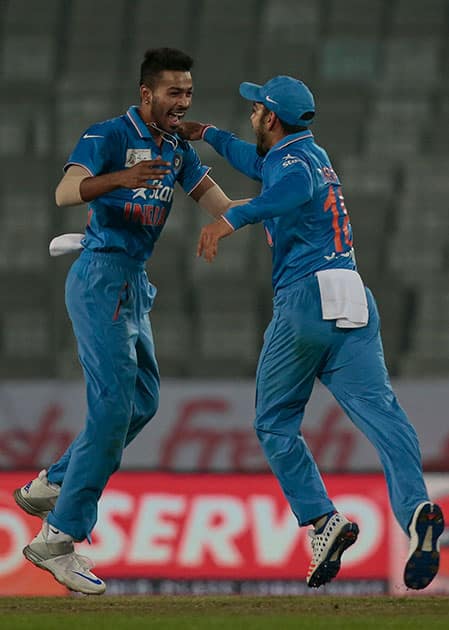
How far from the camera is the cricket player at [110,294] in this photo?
6.04m

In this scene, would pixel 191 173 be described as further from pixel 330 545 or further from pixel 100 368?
pixel 330 545

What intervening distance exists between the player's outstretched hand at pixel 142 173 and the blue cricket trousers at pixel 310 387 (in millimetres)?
813

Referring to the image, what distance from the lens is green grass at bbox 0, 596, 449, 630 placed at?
5.34m

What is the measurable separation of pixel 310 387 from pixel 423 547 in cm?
87

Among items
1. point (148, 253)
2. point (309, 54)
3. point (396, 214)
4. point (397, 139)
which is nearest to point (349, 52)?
point (309, 54)


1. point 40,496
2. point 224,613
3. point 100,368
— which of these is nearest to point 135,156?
point 100,368

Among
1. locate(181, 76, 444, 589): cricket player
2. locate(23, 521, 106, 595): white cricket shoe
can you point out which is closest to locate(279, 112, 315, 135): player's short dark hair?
locate(181, 76, 444, 589): cricket player

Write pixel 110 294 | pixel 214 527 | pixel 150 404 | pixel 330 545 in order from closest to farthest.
A: pixel 330 545, pixel 110 294, pixel 150 404, pixel 214 527

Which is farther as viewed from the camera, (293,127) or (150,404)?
(150,404)

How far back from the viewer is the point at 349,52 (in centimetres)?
1791

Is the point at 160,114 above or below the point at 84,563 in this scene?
above

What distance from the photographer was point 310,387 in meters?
6.13

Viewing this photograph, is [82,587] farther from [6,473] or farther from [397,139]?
[397,139]

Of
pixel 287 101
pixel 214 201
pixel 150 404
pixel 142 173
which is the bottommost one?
pixel 150 404
